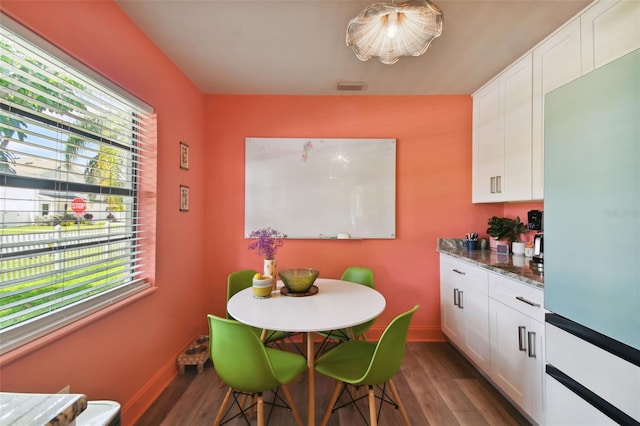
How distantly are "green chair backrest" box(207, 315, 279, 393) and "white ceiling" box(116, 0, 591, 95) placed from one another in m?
1.79

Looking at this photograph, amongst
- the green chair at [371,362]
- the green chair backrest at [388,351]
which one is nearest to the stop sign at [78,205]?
the green chair at [371,362]

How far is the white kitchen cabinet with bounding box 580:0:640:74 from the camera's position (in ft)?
4.12

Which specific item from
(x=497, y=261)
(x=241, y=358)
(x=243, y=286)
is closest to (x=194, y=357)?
(x=243, y=286)

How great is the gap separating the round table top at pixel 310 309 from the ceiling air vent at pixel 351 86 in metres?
1.86

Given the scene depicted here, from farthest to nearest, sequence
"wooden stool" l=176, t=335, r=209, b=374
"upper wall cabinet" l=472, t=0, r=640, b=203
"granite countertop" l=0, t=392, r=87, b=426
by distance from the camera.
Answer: "wooden stool" l=176, t=335, r=209, b=374
"upper wall cabinet" l=472, t=0, r=640, b=203
"granite countertop" l=0, t=392, r=87, b=426

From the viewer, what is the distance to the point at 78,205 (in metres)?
1.25

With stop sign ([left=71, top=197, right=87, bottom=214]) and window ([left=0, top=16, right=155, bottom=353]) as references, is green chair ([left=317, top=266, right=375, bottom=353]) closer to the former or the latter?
window ([left=0, top=16, right=155, bottom=353])

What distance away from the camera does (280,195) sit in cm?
251

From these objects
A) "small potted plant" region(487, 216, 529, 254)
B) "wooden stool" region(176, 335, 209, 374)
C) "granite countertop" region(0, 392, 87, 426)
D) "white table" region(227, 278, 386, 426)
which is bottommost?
"wooden stool" region(176, 335, 209, 374)

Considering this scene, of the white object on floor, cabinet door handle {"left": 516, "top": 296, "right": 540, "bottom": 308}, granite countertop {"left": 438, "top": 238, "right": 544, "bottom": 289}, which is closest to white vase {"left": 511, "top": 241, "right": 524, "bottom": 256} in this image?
granite countertop {"left": 438, "top": 238, "right": 544, "bottom": 289}

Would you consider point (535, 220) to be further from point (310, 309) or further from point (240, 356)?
point (240, 356)

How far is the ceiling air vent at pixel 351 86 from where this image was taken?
2279 millimetres

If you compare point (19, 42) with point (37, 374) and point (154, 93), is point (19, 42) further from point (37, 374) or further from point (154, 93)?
point (37, 374)

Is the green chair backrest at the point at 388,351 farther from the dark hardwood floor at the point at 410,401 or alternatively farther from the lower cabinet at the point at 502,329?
the lower cabinet at the point at 502,329
